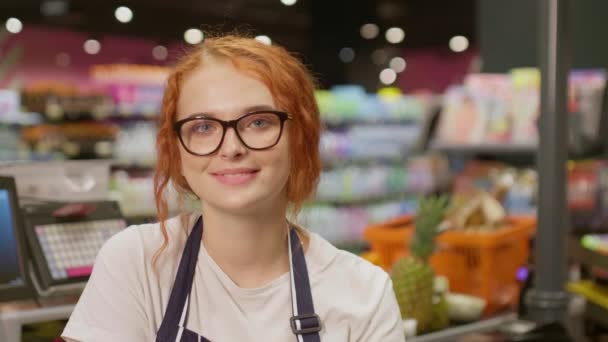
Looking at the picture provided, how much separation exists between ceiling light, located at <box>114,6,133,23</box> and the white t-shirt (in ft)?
33.9

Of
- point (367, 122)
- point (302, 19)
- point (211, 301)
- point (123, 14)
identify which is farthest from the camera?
point (302, 19)

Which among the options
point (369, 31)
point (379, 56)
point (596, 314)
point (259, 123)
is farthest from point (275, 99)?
point (379, 56)

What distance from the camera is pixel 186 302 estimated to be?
1.70 m

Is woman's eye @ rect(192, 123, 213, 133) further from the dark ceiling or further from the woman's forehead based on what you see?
the dark ceiling

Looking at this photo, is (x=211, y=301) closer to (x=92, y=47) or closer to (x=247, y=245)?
(x=247, y=245)

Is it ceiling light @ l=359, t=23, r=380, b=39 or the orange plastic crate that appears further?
ceiling light @ l=359, t=23, r=380, b=39

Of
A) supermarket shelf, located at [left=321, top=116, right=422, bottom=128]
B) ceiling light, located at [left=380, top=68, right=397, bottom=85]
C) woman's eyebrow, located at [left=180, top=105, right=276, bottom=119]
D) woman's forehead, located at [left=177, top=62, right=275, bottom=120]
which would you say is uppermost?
ceiling light, located at [left=380, top=68, right=397, bottom=85]

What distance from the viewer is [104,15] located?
11719 mm

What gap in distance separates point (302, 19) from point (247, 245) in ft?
39.5

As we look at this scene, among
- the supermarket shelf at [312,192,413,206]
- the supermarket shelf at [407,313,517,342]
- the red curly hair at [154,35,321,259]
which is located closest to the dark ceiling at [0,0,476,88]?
the supermarket shelf at [312,192,413,206]

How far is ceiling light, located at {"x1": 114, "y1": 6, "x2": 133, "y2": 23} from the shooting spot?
11.7 m

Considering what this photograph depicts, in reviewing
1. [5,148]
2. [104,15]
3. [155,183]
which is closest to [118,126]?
[5,148]

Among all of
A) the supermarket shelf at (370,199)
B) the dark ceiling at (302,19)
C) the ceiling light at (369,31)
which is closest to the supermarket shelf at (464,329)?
the supermarket shelf at (370,199)

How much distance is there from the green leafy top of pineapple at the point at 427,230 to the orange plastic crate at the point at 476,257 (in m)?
0.24
